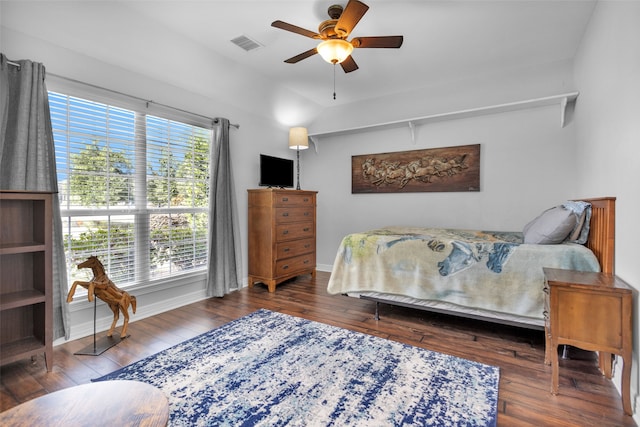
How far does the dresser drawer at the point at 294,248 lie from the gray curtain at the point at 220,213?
61 centimetres

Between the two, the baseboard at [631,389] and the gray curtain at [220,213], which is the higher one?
the gray curtain at [220,213]

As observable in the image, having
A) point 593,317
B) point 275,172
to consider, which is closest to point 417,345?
point 593,317

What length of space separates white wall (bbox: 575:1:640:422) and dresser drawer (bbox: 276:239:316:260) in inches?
121

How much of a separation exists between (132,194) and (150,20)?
151 cm

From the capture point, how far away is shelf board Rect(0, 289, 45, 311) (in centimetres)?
185

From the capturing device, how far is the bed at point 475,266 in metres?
2.17

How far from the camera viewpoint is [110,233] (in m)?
2.72

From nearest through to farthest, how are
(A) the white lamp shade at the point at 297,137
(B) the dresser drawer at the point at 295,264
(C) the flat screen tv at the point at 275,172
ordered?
1. (B) the dresser drawer at the point at 295,264
2. (C) the flat screen tv at the point at 275,172
3. (A) the white lamp shade at the point at 297,137

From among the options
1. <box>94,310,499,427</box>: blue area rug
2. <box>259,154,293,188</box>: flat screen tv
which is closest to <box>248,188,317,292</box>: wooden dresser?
<box>259,154,293,188</box>: flat screen tv

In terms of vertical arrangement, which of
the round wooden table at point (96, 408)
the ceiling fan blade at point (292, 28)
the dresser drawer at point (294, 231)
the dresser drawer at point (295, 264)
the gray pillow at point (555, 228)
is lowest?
the dresser drawer at point (295, 264)

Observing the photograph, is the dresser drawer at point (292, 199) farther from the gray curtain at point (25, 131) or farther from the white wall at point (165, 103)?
the gray curtain at point (25, 131)

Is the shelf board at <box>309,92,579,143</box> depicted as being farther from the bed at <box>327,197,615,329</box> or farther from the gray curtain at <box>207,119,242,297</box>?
the gray curtain at <box>207,119,242,297</box>

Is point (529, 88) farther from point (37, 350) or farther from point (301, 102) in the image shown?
point (37, 350)

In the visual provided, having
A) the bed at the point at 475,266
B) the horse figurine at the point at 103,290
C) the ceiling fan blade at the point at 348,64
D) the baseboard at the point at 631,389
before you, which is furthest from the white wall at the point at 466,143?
the horse figurine at the point at 103,290
